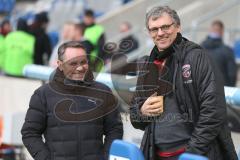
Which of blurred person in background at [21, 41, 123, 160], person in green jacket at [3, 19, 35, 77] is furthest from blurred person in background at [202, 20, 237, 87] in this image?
blurred person in background at [21, 41, 123, 160]

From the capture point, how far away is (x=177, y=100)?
4047 mm

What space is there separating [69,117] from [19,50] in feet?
26.0

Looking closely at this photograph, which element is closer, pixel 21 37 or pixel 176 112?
pixel 176 112

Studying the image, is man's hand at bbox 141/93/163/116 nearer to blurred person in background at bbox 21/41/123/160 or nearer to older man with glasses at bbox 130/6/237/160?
older man with glasses at bbox 130/6/237/160

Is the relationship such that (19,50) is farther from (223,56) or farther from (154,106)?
(154,106)

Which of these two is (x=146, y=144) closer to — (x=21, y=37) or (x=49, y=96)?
(x=49, y=96)

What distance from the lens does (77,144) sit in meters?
4.42

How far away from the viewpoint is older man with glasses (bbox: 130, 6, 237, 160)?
3.88 metres

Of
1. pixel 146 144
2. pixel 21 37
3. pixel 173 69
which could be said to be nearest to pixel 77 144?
pixel 146 144

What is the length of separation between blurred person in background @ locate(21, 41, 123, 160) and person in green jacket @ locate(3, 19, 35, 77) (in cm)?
765

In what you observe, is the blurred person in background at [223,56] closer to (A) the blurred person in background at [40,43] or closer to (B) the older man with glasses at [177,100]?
(A) the blurred person in background at [40,43]

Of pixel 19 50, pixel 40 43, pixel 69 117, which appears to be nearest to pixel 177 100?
pixel 69 117

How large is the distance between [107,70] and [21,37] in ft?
17.8

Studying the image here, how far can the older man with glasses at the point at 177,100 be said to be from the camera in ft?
12.7
